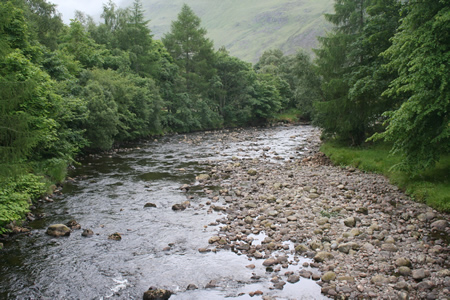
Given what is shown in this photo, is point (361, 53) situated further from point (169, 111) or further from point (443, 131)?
point (169, 111)

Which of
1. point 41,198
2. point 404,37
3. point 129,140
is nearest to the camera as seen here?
point 404,37

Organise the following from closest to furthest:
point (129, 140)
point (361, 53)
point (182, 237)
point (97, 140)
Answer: point (182, 237)
point (361, 53)
point (97, 140)
point (129, 140)

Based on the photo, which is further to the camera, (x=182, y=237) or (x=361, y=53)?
(x=361, y=53)

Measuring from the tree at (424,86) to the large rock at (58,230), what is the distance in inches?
554

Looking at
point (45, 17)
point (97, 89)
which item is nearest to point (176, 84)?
point (45, 17)

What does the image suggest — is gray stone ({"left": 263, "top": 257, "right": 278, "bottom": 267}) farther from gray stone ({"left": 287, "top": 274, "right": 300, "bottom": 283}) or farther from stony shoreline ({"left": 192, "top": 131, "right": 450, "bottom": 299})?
gray stone ({"left": 287, "top": 274, "right": 300, "bottom": 283})

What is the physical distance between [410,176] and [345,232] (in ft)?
20.4

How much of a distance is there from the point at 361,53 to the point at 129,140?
3007cm

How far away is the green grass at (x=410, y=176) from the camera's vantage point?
13.1m

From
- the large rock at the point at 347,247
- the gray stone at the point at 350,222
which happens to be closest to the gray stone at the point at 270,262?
the large rock at the point at 347,247

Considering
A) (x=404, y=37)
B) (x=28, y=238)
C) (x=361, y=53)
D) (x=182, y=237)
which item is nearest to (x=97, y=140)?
(x=28, y=238)

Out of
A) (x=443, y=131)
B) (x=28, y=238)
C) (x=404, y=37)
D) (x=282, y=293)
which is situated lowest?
(x=282, y=293)

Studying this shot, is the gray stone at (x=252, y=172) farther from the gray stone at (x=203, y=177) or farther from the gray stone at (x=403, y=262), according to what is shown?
the gray stone at (x=403, y=262)

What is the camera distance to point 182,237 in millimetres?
12258
